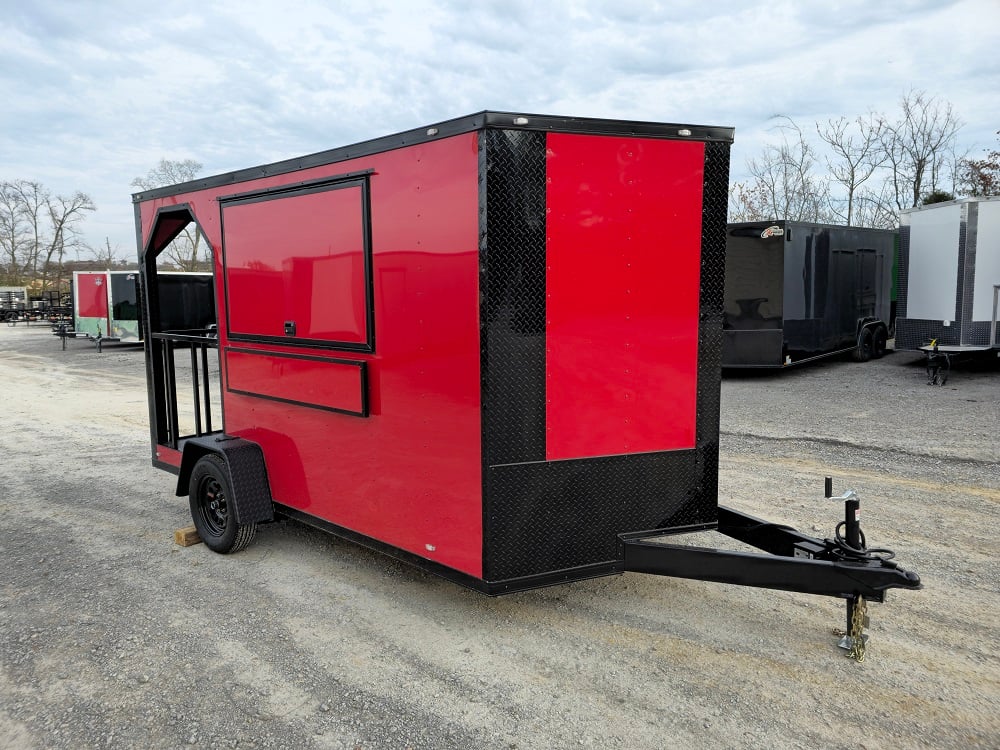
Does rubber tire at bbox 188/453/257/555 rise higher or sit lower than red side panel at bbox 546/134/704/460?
lower

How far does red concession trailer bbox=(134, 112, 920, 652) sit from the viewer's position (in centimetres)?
341

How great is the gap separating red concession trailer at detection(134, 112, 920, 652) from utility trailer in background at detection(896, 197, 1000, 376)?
9694mm

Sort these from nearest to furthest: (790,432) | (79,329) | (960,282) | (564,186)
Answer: (564,186) → (790,432) → (960,282) → (79,329)

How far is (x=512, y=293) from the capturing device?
3.42 m

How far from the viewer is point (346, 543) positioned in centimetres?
517

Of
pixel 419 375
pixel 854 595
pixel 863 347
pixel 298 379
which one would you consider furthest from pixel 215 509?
pixel 863 347

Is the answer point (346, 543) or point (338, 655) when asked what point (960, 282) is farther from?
point (338, 655)

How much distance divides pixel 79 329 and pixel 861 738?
89.0 ft

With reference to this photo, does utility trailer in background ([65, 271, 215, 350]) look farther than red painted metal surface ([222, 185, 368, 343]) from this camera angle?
Yes

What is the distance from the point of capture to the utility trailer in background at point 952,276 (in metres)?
11.2

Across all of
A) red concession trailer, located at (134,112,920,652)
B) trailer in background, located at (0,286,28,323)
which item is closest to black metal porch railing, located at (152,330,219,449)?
red concession trailer, located at (134,112,920,652)

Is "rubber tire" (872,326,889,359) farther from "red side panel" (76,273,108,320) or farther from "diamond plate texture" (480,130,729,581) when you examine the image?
"red side panel" (76,273,108,320)

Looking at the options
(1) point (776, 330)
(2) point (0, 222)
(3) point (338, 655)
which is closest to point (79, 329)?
(1) point (776, 330)

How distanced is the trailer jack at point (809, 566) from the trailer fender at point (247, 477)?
2550 millimetres
